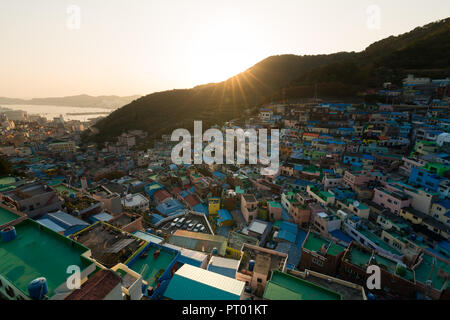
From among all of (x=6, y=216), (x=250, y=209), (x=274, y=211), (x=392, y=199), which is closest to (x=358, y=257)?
(x=274, y=211)

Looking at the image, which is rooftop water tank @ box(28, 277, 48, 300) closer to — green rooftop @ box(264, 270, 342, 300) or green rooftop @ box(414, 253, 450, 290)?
green rooftop @ box(264, 270, 342, 300)

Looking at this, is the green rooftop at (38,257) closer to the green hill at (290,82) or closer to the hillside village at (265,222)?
the hillside village at (265,222)

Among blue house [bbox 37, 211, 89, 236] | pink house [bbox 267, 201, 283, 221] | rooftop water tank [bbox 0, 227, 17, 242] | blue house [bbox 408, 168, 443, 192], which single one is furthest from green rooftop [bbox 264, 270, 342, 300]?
blue house [bbox 408, 168, 443, 192]

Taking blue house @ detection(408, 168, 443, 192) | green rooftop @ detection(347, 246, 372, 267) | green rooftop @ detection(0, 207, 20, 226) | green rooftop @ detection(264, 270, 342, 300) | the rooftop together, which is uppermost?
green rooftop @ detection(0, 207, 20, 226)

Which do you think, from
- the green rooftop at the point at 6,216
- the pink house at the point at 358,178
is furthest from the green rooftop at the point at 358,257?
the green rooftop at the point at 6,216

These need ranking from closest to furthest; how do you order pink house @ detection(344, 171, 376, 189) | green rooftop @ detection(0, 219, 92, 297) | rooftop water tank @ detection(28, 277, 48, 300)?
rooftop water tank @ detection(28, 277, 48, 300)
green rooftop @ detection(0, 219, 92, 297)
pink house @ detection(344, 171, 376, 189)

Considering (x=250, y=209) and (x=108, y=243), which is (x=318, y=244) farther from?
(x=108, y=243)
